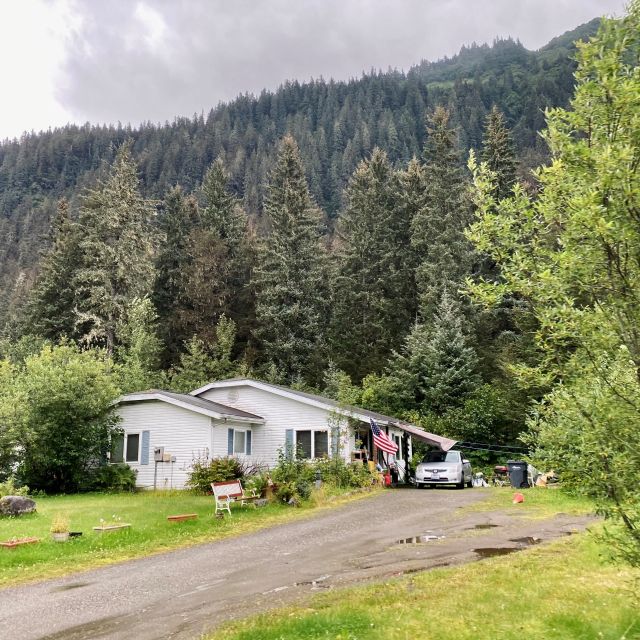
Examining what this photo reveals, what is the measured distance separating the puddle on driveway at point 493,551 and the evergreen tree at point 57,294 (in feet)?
128

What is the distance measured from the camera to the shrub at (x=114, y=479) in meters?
24.1

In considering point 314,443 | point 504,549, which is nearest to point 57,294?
point 314,443

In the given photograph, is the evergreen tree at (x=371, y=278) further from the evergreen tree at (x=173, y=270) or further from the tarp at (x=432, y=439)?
the tarp at (x=432, y=439)

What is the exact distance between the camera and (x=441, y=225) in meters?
43.9

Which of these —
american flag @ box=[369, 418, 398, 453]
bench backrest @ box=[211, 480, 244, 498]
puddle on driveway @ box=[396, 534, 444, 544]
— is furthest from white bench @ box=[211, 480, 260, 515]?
american flag @ box=[369, 418, 398, 453]

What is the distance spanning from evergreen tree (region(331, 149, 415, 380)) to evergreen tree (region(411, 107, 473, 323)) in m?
2.33

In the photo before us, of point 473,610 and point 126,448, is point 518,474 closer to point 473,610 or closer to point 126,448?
Result: point 126,448

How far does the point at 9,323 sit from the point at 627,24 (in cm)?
6004

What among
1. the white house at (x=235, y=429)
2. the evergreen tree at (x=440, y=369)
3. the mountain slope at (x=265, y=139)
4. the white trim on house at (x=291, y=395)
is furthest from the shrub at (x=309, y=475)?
the mountain slope at (x=265, y=139)

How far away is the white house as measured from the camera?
24.2 meters

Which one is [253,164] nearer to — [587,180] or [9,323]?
[9,323]

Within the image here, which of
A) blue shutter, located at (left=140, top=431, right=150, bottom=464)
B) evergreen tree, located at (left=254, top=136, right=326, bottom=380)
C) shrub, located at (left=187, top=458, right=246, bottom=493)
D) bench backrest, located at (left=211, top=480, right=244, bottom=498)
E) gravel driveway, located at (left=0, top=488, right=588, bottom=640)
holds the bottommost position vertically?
gravel driveway, located at (left=0, top=488, right=588, bottom=640)

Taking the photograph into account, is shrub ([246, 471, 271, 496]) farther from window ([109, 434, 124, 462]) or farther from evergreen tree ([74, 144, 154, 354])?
evergreen tree ([74, 144, 154, 354])

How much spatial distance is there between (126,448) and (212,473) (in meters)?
5.85
